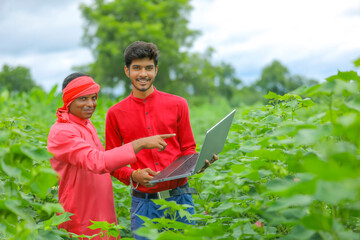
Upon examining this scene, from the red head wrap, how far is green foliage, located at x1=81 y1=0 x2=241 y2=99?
3380 cm

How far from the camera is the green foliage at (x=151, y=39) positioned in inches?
1480

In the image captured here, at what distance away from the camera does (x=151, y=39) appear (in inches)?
1469

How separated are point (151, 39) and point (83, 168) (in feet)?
117

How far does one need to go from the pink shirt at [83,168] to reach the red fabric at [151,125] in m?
0.29

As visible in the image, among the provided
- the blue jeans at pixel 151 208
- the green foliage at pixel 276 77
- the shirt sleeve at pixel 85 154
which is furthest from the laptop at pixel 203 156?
the green foliage at pixel 276 77

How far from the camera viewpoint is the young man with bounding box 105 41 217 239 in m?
3.19

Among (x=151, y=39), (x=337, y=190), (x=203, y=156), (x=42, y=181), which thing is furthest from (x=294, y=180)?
(x=151, y=39)

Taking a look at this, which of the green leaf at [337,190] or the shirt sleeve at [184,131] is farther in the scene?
the shirt sleeve at [184,131]

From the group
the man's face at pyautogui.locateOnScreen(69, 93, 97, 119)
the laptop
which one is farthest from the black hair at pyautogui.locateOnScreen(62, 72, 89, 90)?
the laptop

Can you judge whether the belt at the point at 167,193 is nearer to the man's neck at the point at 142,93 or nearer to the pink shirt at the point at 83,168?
the pink shirt at the point at 83,168

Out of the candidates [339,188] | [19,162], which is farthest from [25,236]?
[339,188]

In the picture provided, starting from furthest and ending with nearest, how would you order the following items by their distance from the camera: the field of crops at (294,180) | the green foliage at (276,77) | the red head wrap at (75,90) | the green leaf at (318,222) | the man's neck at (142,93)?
the green foliage at (276,77), the man's neck at (142,93), the red head wrap at (75,90), the green leaf at (318,222), the field of crops at (294,180)

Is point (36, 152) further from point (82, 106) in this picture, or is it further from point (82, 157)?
point (82, 106)

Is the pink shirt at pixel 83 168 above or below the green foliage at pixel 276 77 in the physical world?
below
